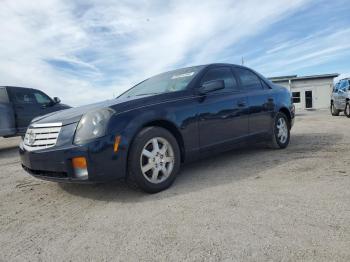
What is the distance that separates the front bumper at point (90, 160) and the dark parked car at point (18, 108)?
5.04 m

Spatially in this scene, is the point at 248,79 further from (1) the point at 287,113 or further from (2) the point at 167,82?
(2) the point at 167,82

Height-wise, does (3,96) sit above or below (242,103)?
above

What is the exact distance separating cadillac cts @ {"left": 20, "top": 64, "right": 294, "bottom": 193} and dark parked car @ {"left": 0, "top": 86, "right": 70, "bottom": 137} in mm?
4414

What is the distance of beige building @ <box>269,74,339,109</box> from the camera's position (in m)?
27.5

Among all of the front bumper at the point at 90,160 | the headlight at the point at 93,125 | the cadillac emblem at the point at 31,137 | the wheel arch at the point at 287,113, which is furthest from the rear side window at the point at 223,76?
the cadillac emblem at the point at 31,137

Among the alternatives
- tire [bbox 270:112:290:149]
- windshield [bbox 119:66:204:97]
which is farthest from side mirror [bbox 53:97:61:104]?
tire [bbox 270:112:290:149]

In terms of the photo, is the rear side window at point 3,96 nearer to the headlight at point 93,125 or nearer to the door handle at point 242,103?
the headlight at point 93,125

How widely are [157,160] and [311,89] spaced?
94.0ft

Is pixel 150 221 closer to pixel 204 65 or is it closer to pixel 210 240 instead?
pixel 210 240

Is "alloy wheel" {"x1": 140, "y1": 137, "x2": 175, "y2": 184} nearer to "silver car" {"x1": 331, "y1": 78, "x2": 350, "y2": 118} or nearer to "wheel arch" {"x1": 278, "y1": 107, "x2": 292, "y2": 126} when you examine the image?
"wheel arch" {"x1": 278, "y1": 107, "x2": 292, "y2": 126}

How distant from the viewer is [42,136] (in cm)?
306

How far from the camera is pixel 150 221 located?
2408 millimetres

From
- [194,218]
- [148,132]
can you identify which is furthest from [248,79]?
[194,218]

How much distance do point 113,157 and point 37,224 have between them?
0.88 meters
